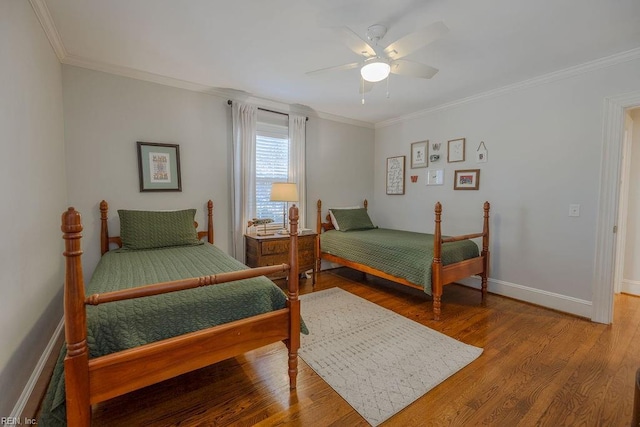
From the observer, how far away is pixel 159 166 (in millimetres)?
3051

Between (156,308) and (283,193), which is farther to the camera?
(283,193)

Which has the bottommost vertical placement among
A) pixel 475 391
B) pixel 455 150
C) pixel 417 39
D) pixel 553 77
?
pixel 475 391

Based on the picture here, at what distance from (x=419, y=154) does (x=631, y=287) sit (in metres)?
2.95

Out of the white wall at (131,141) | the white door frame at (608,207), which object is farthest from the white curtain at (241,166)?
the white door frame at (608,207)

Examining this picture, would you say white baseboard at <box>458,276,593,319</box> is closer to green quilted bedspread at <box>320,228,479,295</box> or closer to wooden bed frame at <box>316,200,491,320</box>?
wooden bed frame at <box>316,200,491,320</box>

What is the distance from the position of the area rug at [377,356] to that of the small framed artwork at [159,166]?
6.62ft

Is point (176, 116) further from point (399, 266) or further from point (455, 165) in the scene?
point (455, 165)

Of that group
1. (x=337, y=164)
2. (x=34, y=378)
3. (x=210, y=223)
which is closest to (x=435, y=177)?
(x=337, y=164)

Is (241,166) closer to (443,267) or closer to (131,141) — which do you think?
(131,141)

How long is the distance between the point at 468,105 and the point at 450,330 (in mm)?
2709

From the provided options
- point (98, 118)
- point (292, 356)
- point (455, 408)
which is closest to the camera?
point (455, 408)

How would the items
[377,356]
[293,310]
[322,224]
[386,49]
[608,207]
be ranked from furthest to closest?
[322,224], [608,207], [377,356], [386,49], [293,310]

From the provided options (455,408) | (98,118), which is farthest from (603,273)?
(98,118)

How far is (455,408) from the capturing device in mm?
1582
